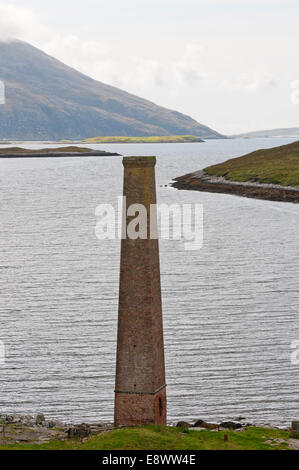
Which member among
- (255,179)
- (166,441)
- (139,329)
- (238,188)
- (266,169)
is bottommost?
(166,441)

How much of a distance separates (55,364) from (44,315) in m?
10.0

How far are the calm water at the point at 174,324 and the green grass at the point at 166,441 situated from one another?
4.92 m

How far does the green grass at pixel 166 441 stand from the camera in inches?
1102

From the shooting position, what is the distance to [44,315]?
171 feet

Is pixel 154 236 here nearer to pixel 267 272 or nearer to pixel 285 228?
pixel 267 272

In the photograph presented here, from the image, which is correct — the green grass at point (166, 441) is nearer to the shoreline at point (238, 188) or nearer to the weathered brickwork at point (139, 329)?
the weathered brickwork at point (139, 329)

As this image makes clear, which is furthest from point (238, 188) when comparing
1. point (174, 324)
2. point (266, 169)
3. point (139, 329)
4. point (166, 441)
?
point (166, 441)

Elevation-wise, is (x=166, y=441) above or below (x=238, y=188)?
below

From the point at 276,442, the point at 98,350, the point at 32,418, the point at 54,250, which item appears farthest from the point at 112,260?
the point at 276,442

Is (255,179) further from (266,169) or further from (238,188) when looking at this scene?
(266,169)

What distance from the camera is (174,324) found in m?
49.5

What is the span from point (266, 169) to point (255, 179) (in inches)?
329

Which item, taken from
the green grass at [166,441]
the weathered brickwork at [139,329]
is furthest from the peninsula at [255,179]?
the green grass at [166,441]
